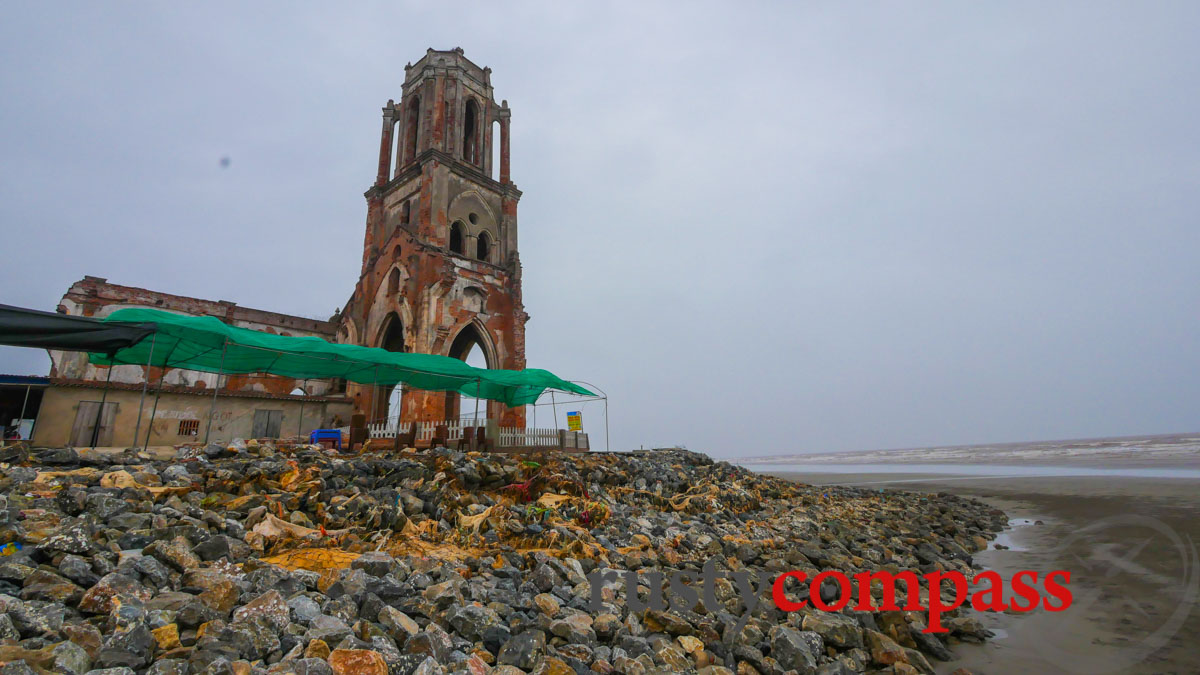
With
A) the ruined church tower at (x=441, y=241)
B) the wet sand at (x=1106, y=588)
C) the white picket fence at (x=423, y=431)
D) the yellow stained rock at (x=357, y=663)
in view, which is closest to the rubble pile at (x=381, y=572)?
the yellow stained rock at (x=357, y=663)

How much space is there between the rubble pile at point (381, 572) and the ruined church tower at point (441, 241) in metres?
14.2

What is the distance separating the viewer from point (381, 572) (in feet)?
15.3

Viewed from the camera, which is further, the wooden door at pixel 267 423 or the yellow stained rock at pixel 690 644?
the wooden door at pixel 267 423

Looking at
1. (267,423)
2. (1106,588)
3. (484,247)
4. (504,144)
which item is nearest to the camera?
(1106,588)

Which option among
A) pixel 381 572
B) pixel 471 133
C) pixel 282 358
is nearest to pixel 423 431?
pixel 282 358

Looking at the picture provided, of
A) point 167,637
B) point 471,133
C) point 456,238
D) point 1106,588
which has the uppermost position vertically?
point 471,133

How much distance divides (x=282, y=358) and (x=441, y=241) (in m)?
10.2

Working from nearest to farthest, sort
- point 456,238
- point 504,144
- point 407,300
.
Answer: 1. point 407,300
2. point 456,238
3. point 504,144

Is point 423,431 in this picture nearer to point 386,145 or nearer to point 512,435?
point 512,435

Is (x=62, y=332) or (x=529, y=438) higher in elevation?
(x=62, y=332)

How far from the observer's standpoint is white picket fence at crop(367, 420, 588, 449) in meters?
18.3

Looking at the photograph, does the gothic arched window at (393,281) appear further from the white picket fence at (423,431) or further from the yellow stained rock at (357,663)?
the yellow stained rock at (357,663)

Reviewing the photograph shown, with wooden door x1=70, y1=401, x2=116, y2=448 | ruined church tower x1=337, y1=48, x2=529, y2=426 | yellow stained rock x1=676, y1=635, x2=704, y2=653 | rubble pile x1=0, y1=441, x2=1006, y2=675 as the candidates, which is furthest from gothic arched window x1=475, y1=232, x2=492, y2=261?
yellow stained rock x1=676, y1=635, x2=704, y2=653

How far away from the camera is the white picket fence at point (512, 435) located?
1831 cm
